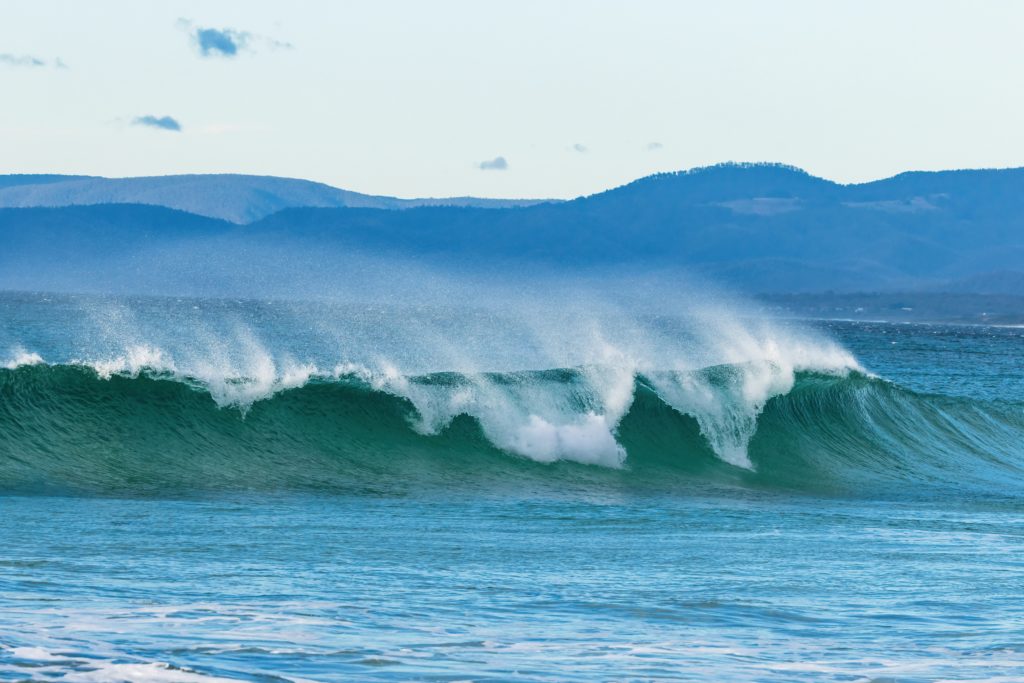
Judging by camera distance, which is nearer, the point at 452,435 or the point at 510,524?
the point at 510,524

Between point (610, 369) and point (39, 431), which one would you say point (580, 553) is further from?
point (610, 369)

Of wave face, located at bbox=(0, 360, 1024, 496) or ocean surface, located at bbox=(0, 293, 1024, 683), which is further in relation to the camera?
wave face, located at bbox=(0, 360, 1024, 496)

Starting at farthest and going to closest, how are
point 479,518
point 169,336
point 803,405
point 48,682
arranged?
point 169,336 < point 803,405 < point 479,518 < point 48,682

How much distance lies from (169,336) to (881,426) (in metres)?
58.1

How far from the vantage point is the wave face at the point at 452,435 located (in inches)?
768

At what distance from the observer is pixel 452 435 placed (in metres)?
22.3

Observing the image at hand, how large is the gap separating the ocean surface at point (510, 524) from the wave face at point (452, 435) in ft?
0.20

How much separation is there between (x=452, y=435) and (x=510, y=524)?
678 cm

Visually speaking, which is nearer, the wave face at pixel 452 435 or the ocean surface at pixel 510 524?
the ocean surface at pixel 510 524

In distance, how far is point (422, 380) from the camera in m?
24.4

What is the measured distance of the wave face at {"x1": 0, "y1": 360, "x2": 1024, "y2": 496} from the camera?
19.5m

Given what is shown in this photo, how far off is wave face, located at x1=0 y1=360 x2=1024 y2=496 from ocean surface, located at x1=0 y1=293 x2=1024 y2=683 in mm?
62

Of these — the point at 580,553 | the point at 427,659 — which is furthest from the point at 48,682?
the point at 580,553

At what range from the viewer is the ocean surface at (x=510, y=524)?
9664mm
